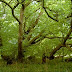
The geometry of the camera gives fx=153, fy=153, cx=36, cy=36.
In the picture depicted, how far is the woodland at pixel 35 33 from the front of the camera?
1108 cm

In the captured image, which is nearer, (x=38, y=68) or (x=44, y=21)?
(x=38, y=68)

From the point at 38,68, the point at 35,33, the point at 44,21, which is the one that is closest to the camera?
the point at 38,68

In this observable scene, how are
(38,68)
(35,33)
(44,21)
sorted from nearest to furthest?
(38,68)
(44,21)
(35,33)

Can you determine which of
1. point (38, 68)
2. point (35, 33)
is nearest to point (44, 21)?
point (35, 33)

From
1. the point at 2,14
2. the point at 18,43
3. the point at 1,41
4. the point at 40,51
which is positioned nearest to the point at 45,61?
the point at 40,51

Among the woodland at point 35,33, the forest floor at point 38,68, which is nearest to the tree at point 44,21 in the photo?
the woodland at point 35,33

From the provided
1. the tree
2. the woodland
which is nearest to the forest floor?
the woodland

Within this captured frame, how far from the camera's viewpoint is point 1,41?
46.7 feet

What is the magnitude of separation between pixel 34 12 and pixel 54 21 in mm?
3772

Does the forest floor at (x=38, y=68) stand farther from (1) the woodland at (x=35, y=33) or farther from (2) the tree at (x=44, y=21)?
(2) the tree at (x=44, y=21)

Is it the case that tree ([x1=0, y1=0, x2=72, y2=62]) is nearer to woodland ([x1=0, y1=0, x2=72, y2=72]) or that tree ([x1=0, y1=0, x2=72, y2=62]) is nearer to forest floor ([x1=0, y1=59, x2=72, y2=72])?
woodland ([x1=0, y1=0, x2=72, y2=72])

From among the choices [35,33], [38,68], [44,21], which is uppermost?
[44,21]

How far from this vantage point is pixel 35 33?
14258 mm

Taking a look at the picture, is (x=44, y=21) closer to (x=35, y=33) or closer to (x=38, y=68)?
(x=35, y=33)
